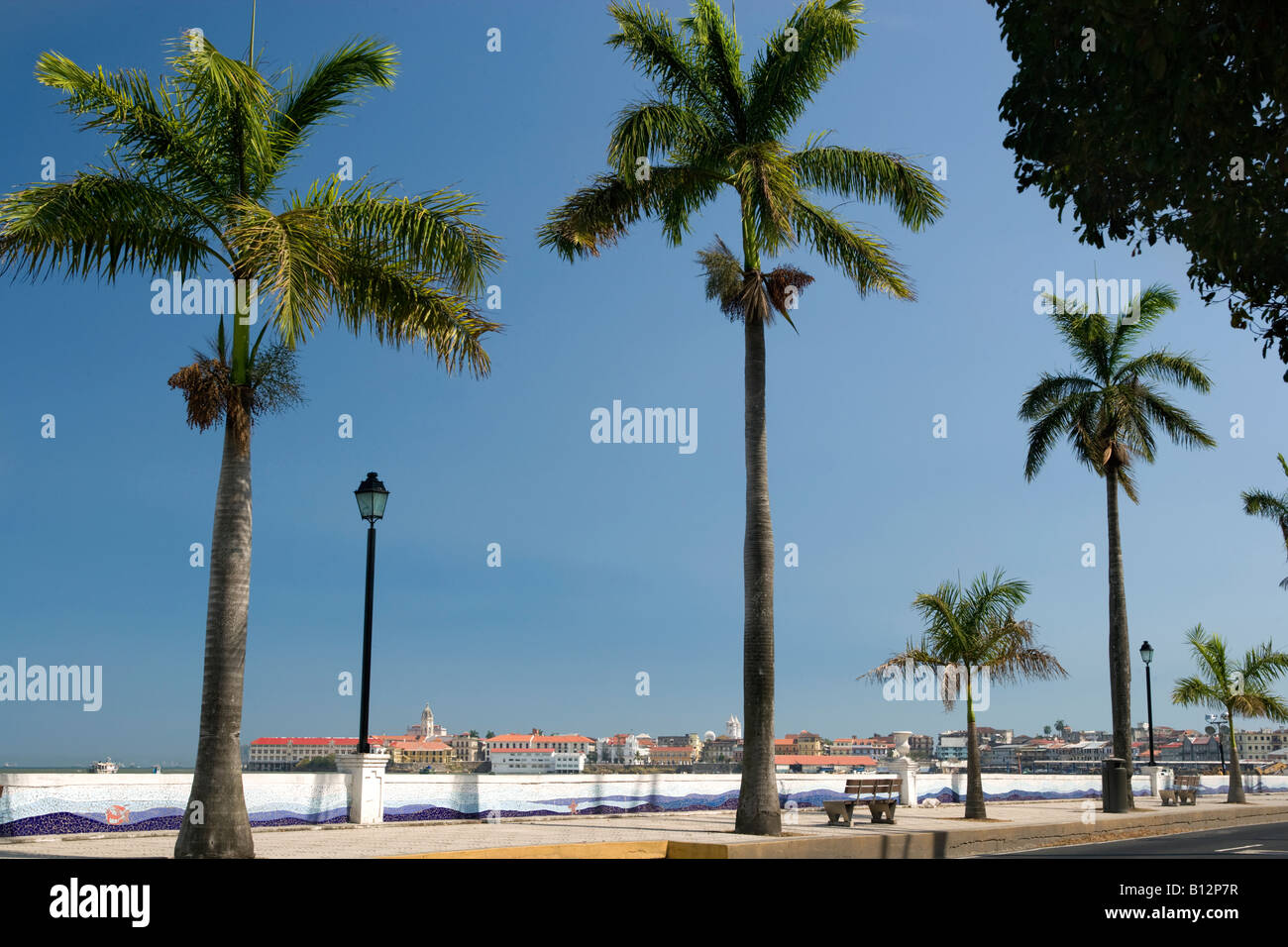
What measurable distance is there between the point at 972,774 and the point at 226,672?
16.7 m

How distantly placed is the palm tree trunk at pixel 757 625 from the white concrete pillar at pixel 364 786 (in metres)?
6.37

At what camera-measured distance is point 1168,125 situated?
1087cm

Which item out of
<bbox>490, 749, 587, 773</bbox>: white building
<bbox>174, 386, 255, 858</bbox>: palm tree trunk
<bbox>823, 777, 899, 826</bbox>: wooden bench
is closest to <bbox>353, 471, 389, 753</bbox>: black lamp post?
<bbox>174, 386, 255, 858</bbox>: palm tree trunk

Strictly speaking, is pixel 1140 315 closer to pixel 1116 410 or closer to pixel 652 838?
pixel 1116 410

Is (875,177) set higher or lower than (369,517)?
higher

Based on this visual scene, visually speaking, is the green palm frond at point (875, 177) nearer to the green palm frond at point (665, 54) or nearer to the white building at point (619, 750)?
the green palm frond at point (665, 54)

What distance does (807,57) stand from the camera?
2075cm

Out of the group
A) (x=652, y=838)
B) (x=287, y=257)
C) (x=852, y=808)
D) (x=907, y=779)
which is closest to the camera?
(x=287, y=257)

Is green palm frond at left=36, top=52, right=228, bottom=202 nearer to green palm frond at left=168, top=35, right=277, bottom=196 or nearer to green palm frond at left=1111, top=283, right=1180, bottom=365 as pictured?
green palm frond at left=168, top=35, right=277, bottom=196

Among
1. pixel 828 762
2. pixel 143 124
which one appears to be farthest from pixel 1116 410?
pixel 828 762

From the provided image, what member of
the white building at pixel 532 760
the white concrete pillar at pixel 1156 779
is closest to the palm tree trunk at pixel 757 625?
the white concrete pillar at pixel 1156 779

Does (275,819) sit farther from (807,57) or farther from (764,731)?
(807,57)

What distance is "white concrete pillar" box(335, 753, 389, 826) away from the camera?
19484mm
